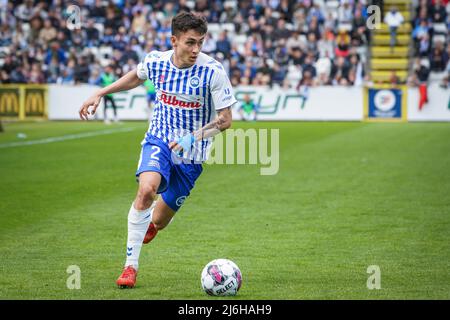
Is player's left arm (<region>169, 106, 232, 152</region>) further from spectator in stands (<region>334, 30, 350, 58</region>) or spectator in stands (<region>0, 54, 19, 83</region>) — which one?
spectator in stands (<region>0, 54, 19, 83</region>)

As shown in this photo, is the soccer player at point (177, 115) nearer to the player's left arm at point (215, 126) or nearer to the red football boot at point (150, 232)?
the player's left arm at point (215, 126)

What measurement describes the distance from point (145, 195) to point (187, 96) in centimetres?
94

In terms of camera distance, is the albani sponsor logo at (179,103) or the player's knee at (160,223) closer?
the albani sponsor logo at (179,103)

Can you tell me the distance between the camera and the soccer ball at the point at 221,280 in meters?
6.86

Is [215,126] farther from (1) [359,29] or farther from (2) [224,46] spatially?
(1) [359,29]

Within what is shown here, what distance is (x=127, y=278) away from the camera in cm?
716

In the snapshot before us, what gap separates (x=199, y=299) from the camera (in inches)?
266

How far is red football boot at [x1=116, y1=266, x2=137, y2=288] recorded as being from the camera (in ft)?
23.4

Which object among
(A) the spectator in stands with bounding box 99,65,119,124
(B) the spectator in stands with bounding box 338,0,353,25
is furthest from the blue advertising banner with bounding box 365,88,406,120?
(A) the spectator in stands with bounding box 99,65,119,124

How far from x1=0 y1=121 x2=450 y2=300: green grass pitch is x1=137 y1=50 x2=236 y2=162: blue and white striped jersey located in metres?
1.21

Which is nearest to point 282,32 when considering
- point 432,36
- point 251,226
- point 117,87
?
point 432,36

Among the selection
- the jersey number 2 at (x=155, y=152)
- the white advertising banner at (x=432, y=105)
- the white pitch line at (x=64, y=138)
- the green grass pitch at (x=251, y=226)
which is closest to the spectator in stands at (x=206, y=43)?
the white advertising banner at (x=432, y=105)
